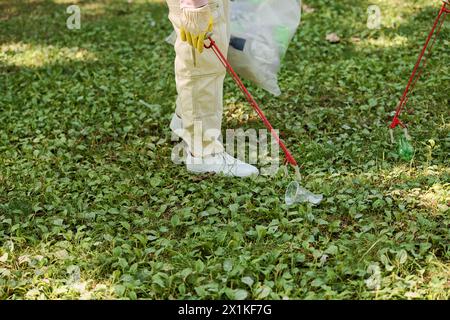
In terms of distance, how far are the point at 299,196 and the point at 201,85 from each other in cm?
95

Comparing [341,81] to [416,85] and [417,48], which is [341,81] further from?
[417,48]

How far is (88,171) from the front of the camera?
15.5 feet

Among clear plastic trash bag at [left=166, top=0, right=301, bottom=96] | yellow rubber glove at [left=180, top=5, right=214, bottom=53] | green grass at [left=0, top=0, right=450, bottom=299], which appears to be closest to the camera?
green grass at [left=0, top=0, right=450, bottom=299]

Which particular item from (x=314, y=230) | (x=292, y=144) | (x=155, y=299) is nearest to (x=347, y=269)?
(x=314, y=230)

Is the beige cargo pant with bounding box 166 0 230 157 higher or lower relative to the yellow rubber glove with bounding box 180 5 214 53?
lower

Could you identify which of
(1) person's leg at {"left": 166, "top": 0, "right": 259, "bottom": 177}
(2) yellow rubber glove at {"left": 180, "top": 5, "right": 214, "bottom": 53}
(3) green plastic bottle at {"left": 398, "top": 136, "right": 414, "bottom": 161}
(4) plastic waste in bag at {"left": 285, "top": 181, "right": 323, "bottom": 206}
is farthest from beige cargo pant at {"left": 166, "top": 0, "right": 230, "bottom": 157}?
(3) green plastic bottle at {"left": 398, "top": 136, "right": 414, "bottom": 161}

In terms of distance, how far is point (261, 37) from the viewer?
4.73m

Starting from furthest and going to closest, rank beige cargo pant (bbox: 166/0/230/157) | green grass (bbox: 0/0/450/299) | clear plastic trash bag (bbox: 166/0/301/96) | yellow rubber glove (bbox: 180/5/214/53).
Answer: clear plastic trash bag (bbox: 166/0/301/96)
beige cargo pant (bbox: 166/0/230/157)
yellow rubber glove (bbox: 180/5/214/53)
green grass (bbox: 0/0/450/299)

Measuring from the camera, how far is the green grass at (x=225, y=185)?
3.38 meters

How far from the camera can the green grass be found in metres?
3.38

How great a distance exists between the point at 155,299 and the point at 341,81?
132 inches

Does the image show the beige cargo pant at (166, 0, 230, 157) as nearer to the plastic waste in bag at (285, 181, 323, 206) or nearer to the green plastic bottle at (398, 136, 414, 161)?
the plastic waste in bag at (285, 181, 323, 206)

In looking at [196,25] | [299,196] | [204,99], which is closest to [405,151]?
[299,196]

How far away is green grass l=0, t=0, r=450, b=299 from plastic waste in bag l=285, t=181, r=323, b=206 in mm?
52
